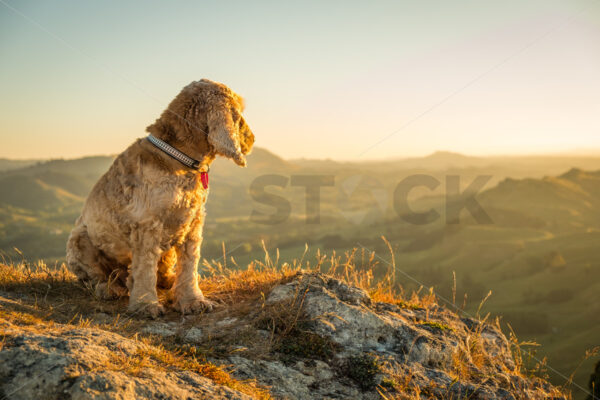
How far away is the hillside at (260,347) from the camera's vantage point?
3039mm

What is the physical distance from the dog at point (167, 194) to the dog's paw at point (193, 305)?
1 centimetres

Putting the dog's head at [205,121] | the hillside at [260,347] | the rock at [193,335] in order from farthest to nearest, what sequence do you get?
1. the dog's head at [205,121]
2. the rock at [193,335]
3. the hillside at [260,347]

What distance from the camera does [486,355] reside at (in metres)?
5.82

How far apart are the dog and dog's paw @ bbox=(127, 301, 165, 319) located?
13mm

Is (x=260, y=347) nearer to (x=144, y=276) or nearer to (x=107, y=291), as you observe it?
(x=144, y=276)

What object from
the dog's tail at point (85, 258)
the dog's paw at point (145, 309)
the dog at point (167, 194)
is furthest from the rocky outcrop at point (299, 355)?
the dog's tail at point (85, 258)

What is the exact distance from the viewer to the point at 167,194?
211 inches

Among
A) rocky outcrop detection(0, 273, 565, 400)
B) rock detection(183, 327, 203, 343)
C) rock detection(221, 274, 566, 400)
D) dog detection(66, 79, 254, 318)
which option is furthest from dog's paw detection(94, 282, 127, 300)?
rock detection(221, 274, 566, 400)

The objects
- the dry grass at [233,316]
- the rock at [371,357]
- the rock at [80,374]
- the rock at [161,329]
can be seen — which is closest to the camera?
the rock at [80,374]

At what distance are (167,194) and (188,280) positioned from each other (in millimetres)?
1346

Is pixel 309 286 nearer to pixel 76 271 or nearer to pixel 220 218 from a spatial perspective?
pixel 76 271

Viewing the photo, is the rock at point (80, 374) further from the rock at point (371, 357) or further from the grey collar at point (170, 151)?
the grey collar at point (170, 151)

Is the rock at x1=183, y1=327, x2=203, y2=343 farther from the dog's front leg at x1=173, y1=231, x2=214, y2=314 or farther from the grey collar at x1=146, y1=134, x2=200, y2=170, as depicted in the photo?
the grey collar at x1=146, y1=134, x2=200, y2=170

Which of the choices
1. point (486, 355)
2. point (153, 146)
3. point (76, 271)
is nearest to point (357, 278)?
point (486, 355)
